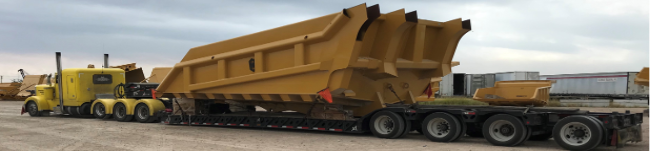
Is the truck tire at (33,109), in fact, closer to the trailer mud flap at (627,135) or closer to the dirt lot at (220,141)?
the dirt lot at (220,141)

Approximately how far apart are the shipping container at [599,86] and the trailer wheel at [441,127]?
23478 millimetres

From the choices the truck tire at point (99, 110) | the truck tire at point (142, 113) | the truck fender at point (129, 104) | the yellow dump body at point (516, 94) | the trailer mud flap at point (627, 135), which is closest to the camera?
the trailer mud flap at point (627, 135)

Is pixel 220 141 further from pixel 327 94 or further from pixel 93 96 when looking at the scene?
pixel 93 96

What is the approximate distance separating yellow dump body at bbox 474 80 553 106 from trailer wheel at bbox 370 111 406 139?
7646 millimetres

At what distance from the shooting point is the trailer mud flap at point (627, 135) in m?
7.93

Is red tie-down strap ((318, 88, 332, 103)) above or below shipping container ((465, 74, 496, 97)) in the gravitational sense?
above

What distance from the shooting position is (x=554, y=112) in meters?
8.72

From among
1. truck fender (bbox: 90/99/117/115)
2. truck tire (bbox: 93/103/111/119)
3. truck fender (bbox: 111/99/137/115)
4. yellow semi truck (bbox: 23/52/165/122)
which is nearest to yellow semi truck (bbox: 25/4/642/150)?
Result: truck fender (bbox: 111/99/137/115)

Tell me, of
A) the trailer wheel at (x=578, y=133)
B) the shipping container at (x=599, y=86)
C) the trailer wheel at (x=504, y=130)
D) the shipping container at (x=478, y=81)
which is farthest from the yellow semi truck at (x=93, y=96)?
the shipping container at (x=599, y=86)

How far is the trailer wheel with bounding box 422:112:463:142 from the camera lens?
9062mm

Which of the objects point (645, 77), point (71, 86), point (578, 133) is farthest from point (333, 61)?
point (645, 77)

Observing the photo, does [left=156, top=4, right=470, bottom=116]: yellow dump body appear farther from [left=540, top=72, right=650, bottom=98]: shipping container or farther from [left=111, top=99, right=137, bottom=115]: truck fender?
[left=540, top=72, right=650, bottom=98]: shipping container

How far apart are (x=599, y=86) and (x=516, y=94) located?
16.6 metres

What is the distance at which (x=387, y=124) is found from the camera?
1002 centimetres
